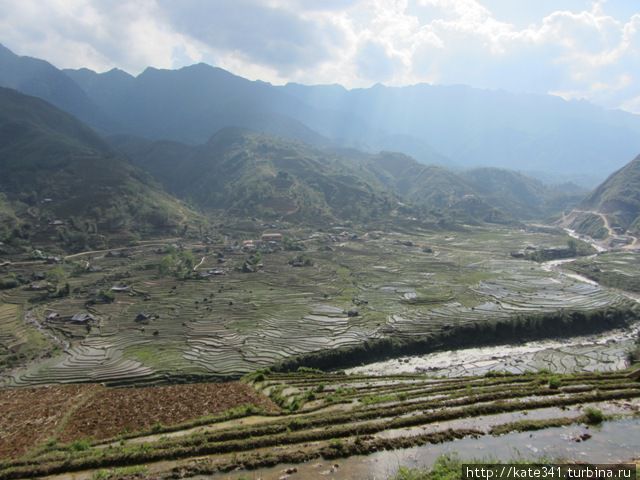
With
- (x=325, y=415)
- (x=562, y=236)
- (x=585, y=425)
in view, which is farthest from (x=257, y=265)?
(x=562, y=236)

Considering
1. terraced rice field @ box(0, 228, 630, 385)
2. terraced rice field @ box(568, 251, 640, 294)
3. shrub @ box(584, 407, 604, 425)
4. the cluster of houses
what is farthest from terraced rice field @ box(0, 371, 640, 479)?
the cluster of houses

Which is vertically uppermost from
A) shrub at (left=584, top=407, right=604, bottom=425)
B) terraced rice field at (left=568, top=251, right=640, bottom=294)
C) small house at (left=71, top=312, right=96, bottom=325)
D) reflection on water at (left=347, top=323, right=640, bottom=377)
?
shrub at (left=584, top=407, right=604, bottom=425)

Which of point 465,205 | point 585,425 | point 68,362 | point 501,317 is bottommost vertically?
point 68,362

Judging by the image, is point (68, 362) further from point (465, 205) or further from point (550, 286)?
point (465, 205)

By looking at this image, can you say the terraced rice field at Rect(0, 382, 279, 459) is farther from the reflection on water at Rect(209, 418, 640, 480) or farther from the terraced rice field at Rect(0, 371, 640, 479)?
the reflection on water at Rect(209, 418, 640, 480)

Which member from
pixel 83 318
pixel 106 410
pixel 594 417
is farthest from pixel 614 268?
pixel 83 318

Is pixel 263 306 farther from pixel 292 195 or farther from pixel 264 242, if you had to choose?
pixel 292 195

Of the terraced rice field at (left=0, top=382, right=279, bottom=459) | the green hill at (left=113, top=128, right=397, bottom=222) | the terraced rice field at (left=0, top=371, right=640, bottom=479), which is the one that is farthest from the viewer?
the green hill at (left=113, top=128, right=397, bottom=222)

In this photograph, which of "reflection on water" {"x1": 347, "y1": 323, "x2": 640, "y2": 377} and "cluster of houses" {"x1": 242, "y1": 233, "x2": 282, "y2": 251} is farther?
"cluster of houses" {"x1": 242, "y1": 233, "x2": 282, "y2": 251}
